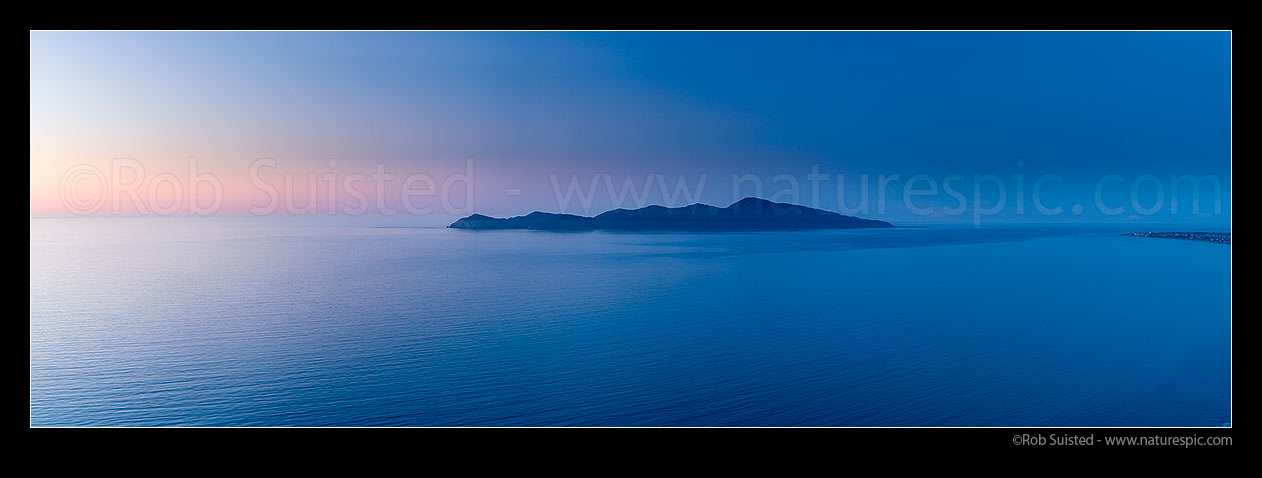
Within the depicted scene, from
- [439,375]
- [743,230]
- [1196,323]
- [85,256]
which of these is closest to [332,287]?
[439,375]

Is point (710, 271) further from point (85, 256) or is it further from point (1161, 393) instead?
point (85, 256)

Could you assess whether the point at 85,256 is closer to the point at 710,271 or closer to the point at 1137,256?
the point at 710,271
